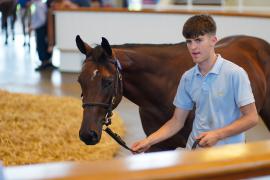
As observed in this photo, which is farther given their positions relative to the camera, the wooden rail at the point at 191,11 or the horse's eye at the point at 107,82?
the wooden rail at the point at 191,11

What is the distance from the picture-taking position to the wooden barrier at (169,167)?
1074mm

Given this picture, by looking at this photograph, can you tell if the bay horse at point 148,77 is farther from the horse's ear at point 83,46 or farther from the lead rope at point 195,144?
the lead rope at point 195,144

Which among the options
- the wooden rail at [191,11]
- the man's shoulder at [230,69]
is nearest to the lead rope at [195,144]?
the man's shoulder at [230,69]

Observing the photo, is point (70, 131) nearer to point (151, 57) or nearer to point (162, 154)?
point (151, 57)

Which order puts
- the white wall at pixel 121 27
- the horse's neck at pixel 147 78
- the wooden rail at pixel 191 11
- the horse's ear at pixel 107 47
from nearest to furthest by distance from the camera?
the horse's ear at pixel 107 47 < the horse's neck at pixel 147 78 < the wooden rail at pixel 191 11 < the white wall at pixel 121 27

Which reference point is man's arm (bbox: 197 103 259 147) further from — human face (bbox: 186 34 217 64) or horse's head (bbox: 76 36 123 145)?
horse's head (bbox: 76 36 123 145)

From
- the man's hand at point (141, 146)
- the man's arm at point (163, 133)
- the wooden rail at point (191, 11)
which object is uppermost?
the man's arm at point (163, 133)

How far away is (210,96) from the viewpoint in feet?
7.96

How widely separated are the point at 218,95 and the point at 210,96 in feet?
0.13

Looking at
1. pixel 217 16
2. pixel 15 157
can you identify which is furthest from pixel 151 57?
pixel 217 16

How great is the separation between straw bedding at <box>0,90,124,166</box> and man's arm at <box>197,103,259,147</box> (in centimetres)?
230

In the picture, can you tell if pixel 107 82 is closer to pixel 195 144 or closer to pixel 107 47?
pixel 107 47

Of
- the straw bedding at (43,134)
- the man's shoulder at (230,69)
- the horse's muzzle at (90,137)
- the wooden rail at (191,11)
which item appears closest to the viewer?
the man's shoulder at (230,69)

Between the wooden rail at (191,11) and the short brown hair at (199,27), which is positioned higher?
the short brown hair at (199,27)
